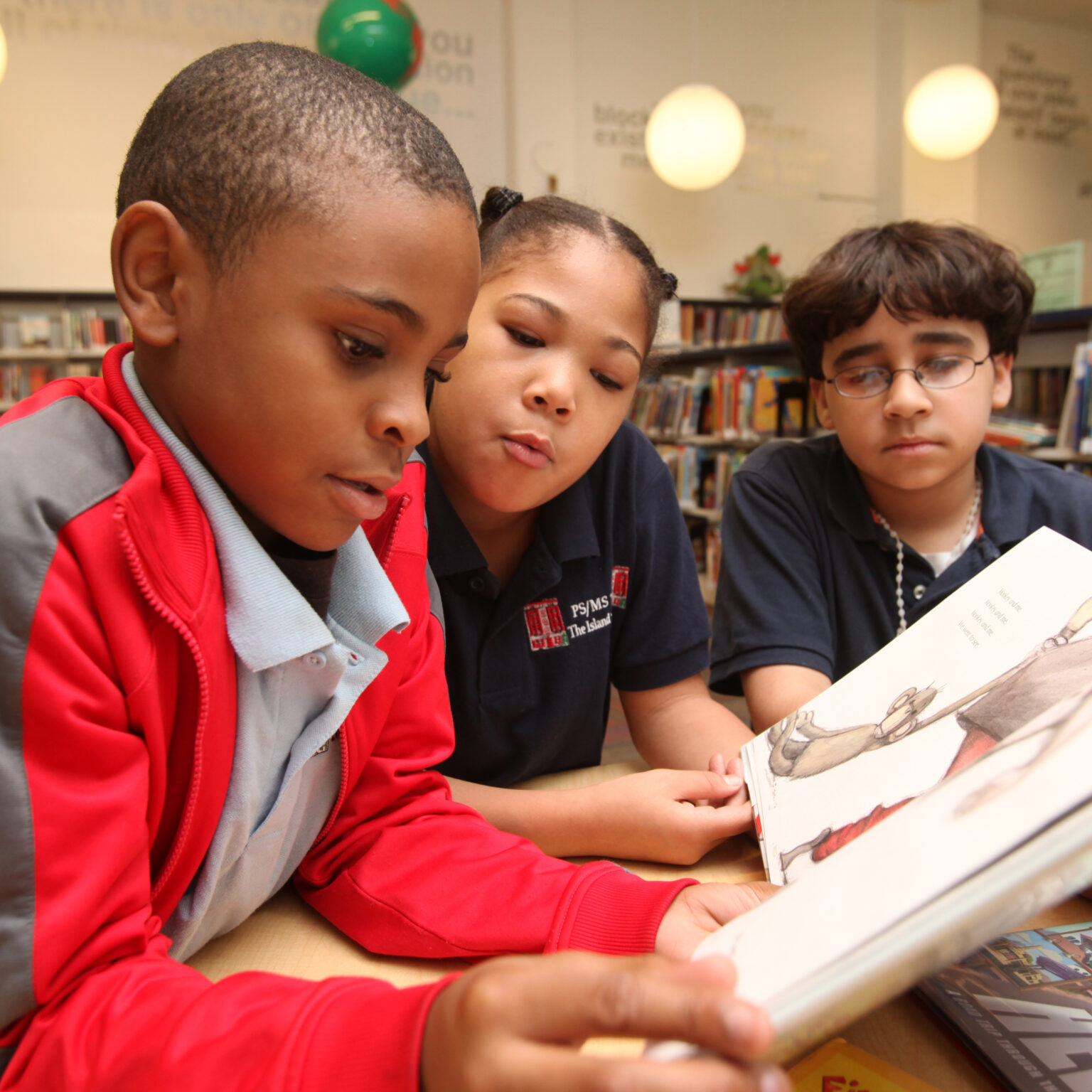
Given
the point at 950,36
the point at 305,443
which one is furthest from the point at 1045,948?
the point at 950,36

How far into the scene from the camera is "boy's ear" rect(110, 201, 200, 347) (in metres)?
0.48

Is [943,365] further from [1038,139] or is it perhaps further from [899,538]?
[1038,139]

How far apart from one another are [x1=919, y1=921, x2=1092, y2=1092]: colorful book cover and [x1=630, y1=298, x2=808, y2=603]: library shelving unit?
10.5 feet

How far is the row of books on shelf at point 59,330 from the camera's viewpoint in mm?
5102

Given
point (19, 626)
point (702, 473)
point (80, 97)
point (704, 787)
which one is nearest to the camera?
point (19, 626)

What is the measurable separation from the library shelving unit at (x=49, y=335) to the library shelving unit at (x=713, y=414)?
3.32 meters

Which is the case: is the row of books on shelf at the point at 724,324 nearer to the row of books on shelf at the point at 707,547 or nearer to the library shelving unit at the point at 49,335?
the row of books on shelf at the point at 707,547

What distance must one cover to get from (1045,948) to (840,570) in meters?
0.66

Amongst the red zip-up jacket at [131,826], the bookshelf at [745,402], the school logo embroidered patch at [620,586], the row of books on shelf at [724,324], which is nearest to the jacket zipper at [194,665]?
the red zip-up jacket at [131,826]

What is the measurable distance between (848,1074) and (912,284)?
939 millimetres

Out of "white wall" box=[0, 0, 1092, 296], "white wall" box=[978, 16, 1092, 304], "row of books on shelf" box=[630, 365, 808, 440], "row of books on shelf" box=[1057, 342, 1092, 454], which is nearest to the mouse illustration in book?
"row of books on shelf" box=[1057, 342, 1092, 454]

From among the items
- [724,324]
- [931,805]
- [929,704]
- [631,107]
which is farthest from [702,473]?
[931,805]

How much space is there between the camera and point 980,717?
0.52m

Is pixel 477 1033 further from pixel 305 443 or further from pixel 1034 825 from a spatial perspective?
pixel 305 443
